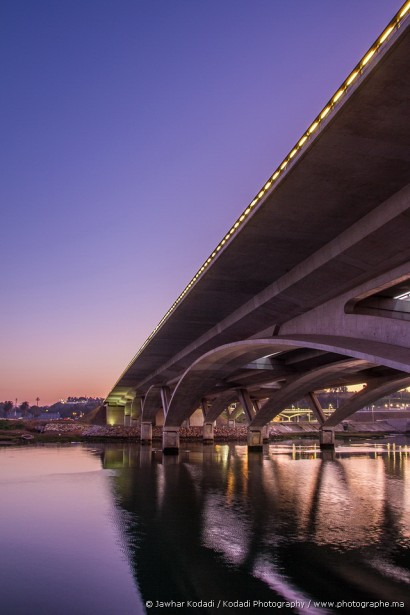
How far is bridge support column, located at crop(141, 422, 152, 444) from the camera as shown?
83812 mm

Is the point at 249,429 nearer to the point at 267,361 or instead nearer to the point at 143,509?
the point at 267,361

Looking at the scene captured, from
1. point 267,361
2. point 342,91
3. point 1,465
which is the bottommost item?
point 1,465

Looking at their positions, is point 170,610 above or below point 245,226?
below

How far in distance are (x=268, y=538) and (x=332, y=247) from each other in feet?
33.5

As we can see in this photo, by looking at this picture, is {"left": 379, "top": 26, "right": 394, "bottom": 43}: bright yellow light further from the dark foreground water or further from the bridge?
the dark foreground water

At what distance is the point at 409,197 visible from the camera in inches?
569

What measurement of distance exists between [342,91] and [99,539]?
1454 centimetres

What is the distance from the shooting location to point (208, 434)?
93438mm

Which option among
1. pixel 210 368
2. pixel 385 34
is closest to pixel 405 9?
pixel 385 34

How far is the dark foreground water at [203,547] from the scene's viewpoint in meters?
10.7

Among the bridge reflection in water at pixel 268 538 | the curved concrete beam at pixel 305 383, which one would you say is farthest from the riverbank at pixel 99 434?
the bridge reflection in water at pixel 268 538

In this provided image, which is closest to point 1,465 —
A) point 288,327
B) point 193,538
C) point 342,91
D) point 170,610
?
point 288,327

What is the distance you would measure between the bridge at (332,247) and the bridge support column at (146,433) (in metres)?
47.7

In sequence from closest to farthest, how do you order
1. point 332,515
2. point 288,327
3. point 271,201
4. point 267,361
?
point 271,201
point 332,515
point 288,327
point 267,361
